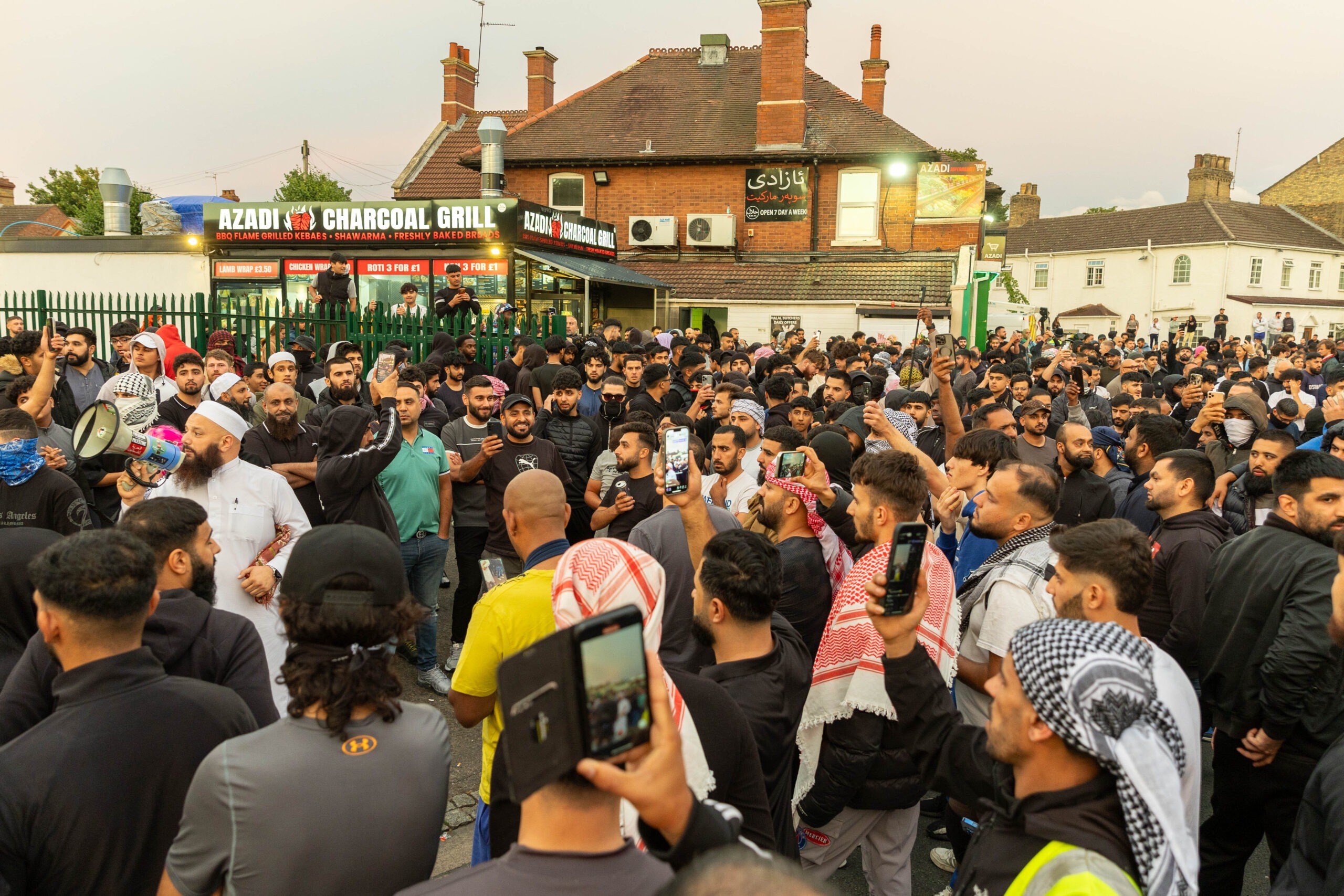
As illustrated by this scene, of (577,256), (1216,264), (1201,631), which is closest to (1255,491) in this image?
(1201,631)

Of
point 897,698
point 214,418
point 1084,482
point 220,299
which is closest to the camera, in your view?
point 897,698

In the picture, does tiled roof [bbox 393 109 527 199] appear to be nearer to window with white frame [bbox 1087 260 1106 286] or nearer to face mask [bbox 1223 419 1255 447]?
face mask [bbox 1223 419 1255 447]

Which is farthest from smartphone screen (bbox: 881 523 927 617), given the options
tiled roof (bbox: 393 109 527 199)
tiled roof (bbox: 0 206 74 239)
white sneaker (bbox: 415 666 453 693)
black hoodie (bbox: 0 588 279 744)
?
tiled roof (bbox: 0 206 74 239)

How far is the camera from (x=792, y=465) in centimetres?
423

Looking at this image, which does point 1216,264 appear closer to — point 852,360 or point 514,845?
point 852,360

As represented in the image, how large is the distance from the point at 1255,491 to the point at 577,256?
1507 cm

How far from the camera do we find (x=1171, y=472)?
4312 mm

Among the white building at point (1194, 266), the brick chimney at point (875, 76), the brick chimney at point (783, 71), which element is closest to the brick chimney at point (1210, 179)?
the white building at point (1194, 266)

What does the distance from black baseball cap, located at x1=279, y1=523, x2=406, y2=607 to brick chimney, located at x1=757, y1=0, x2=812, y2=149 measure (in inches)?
965

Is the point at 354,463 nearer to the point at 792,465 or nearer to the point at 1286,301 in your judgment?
the point at 792,465

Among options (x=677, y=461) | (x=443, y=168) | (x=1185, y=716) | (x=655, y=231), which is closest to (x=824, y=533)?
(x=677, y=461)

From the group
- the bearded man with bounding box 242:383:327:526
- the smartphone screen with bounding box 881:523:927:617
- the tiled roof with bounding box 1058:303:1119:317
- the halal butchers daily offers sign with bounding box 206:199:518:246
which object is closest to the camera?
the smartphone screen with bounding box 881:523:927:617

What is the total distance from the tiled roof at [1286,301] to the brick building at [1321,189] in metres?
5.86

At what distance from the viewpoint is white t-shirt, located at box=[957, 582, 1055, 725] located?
326cm
